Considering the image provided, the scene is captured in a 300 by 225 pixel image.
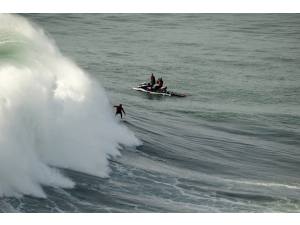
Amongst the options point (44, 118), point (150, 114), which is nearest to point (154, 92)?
point (150, 114)

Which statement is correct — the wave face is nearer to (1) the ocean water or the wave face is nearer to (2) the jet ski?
(1) the ocean water

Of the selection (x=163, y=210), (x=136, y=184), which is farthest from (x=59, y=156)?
(x=163, y=210)

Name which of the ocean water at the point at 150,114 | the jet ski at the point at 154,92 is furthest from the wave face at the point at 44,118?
the jet ski at the point at 154,92

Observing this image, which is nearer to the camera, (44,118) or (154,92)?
(44,118)

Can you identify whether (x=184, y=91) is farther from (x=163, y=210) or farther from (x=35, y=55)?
(x=163, y=210)

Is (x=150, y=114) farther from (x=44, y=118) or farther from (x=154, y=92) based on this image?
(x=44, y=118)

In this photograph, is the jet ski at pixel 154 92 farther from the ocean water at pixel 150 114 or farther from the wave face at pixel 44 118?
the wave face at pixel 44 118

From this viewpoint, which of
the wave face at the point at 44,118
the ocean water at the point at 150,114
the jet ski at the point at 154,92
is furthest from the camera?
the jet ski at the point at 154,92
